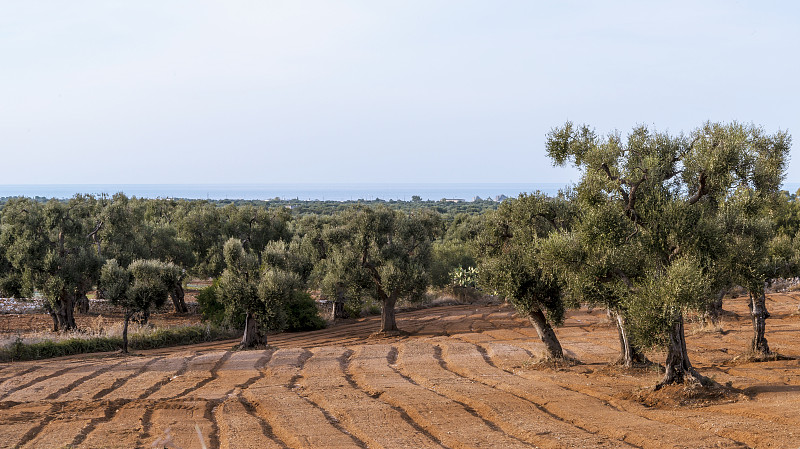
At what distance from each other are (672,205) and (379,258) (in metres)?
21.1

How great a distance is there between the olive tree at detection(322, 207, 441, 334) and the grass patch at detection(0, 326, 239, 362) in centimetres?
704

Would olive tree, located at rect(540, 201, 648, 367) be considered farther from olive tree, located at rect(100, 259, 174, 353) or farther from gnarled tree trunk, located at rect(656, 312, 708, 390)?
olive tree, located at rect(100, 259, 174, 353)

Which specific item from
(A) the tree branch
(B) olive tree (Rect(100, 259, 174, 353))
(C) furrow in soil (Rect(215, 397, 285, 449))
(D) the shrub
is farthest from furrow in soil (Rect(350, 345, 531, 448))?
(D) the shrub

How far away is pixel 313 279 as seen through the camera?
40.2 metres

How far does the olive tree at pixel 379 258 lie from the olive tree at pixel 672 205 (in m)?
19.0

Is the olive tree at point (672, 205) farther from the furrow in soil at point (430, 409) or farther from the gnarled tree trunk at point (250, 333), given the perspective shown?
the gnarled tree trunk at point (250, 333)

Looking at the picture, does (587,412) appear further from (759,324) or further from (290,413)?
(759,324)

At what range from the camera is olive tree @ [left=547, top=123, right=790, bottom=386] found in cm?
1378

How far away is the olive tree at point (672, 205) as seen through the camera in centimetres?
1378

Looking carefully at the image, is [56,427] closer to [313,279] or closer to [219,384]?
[219,384]

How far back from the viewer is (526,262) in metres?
19.5

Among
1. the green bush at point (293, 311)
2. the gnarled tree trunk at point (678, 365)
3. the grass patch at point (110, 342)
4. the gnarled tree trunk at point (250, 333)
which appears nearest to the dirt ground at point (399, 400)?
the gnarled tree trunk at point (678, 365)

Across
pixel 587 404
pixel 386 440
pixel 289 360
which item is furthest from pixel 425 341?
pixel 386 440

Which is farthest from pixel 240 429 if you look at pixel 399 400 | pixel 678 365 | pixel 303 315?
pixel 303 315
